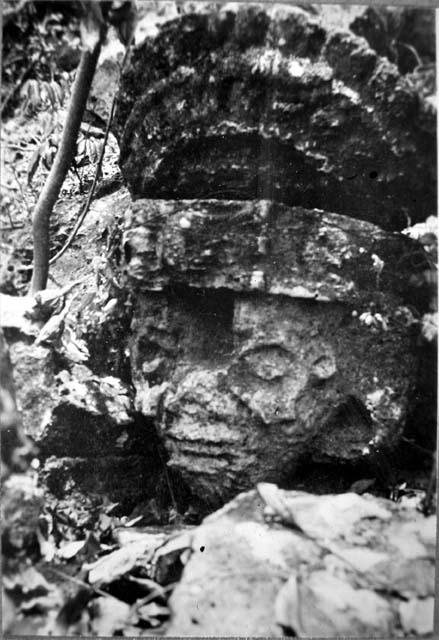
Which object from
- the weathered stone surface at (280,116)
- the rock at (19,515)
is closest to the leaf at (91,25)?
the weathered stone surface at (280,116)

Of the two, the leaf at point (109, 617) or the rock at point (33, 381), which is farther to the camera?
the rock at point (33, 381)

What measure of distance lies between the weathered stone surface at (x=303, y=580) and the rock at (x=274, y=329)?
0.19 metres

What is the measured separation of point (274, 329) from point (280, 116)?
67 centimetres

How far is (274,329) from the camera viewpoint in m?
1.56

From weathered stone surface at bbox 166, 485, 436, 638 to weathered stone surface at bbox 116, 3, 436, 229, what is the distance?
96 cm

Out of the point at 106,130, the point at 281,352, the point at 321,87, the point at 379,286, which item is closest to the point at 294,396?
the point at 281,352

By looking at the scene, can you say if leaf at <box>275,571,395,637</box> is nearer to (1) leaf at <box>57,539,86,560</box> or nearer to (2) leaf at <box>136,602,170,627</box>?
(2) leaf at <box>136,602,170,627</box>

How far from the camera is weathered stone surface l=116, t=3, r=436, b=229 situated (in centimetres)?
142

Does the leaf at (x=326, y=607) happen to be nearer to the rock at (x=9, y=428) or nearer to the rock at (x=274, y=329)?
the rock at (x=274, y=329)

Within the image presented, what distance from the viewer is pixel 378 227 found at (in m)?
1.53

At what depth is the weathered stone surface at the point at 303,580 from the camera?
1316mm

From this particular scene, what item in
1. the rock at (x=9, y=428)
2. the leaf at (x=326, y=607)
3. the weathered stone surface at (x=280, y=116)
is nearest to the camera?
the leaf at (x=326, y=607)

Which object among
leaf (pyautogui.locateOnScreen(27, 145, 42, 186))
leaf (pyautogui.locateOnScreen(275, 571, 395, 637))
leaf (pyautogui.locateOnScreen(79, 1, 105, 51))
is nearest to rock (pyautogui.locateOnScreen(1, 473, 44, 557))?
leaf (pyautogui.locateOnScreen(275, 571, 395, 637))

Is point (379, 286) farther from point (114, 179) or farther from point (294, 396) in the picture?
point (114, 179)
